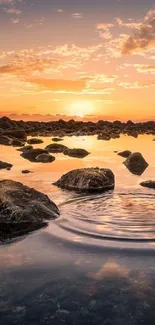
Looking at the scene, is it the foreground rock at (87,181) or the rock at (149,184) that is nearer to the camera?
the foreground rock at (87,181)

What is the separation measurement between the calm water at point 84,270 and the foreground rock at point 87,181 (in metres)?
2.73

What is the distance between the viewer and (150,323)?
4934 mm

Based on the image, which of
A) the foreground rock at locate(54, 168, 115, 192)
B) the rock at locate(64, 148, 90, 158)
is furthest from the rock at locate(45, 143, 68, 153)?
the foreground rock at locate(54, 168, 115, 192)

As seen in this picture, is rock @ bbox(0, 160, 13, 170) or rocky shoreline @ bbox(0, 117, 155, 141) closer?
rock @ bbox(0, 160, 13, 170)

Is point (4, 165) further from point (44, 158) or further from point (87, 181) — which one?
point (87, 181)

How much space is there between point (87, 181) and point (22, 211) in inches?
199

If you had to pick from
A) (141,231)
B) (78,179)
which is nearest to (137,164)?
(78,179)

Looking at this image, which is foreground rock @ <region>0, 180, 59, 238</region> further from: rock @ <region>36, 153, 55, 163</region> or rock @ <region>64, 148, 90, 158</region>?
rock @ <region>64, 148, 90, 158</region>

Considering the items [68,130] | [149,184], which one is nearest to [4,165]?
[149,184]

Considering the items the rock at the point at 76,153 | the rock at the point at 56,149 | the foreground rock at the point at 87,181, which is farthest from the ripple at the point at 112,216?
the rock at the point at 56,149

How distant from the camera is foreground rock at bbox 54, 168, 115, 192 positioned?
14.0m

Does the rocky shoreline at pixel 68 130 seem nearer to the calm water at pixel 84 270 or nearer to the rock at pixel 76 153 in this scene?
the rock at pixel 76 153

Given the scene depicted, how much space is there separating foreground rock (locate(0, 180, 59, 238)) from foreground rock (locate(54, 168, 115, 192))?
3636 mm

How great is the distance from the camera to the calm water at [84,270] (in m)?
5.21
